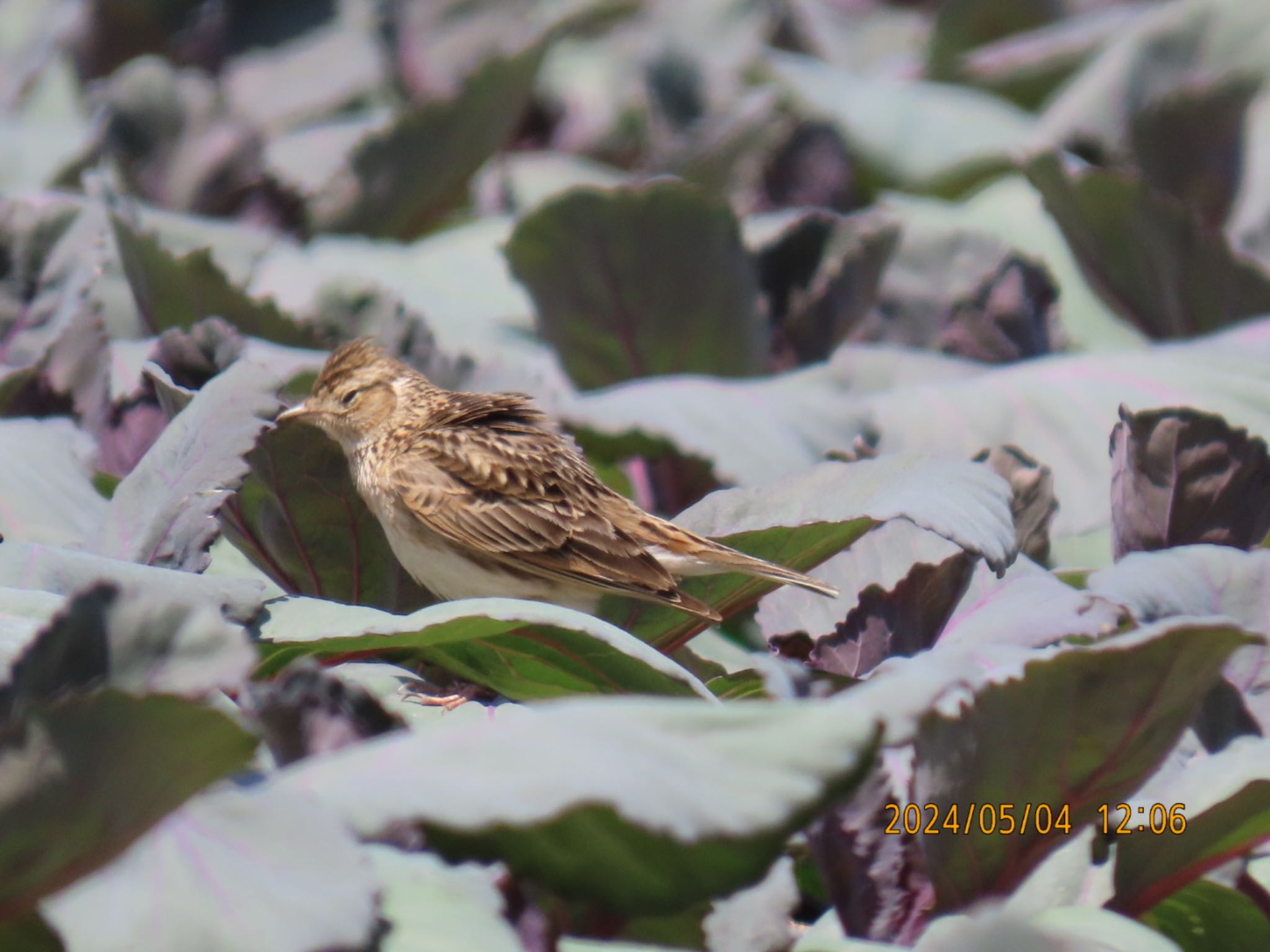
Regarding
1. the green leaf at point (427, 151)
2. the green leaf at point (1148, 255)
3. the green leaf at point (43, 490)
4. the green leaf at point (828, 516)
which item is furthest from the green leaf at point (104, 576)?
the green leaf at point (427, 151)

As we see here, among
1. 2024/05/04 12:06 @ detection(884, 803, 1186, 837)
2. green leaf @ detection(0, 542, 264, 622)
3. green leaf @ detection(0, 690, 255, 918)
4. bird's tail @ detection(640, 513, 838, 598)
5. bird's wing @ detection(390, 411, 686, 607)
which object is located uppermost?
green leaf @ detection(0, 690, 255, 918)

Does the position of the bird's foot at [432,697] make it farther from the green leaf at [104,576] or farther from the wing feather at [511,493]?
the wing feather at [511,493]

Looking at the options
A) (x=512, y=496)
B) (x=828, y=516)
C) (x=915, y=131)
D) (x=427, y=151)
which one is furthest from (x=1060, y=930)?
(x=915, y=131)

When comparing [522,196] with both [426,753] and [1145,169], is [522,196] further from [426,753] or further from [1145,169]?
[426,753]

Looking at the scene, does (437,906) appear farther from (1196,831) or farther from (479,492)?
(479,492)

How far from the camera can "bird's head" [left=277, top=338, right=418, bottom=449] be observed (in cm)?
302

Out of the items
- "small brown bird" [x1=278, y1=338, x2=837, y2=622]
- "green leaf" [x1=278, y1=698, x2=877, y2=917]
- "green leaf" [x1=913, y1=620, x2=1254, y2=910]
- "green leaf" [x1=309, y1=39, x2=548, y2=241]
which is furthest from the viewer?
"green leaf" [x1=309, y1=39, x2=548, y2=241]

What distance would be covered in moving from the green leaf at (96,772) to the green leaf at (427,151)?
286 cm

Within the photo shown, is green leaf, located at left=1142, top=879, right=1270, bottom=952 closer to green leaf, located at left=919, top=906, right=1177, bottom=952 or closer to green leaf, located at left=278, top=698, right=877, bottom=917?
green leaf, located at left=919, top=906, right=1177, bottom=952

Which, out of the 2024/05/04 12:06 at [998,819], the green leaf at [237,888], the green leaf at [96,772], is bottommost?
the 2024/05/04 12:06 at [998,819]

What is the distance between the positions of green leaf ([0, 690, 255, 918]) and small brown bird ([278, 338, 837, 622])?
1.30 m

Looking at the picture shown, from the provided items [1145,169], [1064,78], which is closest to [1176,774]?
[1145,169]

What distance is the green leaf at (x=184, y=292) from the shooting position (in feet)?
9.53

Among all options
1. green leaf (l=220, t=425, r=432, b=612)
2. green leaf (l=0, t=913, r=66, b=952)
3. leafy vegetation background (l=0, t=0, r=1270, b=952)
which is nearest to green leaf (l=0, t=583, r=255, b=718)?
leafy vegetation background (l=0, t=0, r=1270, b=952)
